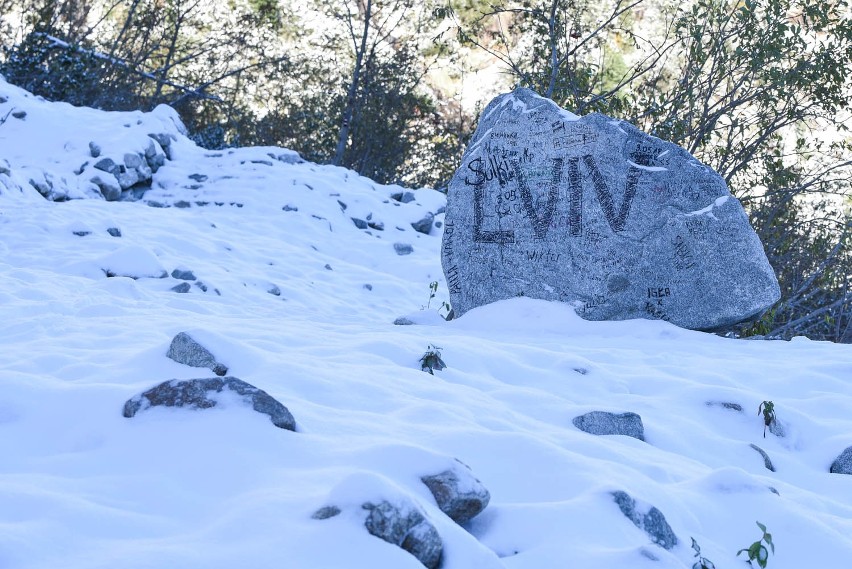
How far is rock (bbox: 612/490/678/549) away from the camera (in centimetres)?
257

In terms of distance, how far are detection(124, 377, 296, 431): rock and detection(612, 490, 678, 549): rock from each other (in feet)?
3.52

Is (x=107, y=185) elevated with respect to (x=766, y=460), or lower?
elevated

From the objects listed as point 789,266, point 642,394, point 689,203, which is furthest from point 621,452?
point 789,266

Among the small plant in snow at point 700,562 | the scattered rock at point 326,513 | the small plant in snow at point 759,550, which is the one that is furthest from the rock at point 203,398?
the small plant in snow at point 759,550

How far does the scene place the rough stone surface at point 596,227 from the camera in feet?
20.3

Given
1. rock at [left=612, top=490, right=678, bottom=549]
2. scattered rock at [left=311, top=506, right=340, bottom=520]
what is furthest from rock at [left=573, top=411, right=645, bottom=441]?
scattered rock at [left=311, top=506, right=340, bottom=520]

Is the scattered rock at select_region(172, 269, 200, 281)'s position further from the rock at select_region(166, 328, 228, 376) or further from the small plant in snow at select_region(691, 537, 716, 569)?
the small plant in snow at select_region(691, 537, 716, 569)

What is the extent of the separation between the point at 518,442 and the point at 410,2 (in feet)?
49.7

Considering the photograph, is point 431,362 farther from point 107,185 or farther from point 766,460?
point 107,185

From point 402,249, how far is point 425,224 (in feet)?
3.78

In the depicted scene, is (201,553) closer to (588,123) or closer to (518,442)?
(518,442)

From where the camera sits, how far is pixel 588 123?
6547 mm

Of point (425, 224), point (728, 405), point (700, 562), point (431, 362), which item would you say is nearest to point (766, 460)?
point (728, 405)

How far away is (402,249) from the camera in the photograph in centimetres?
1064
